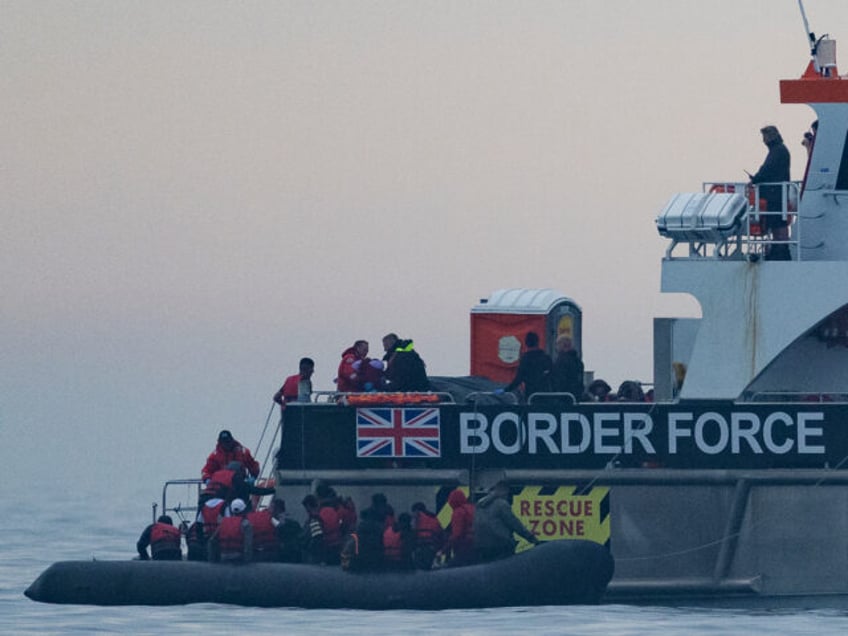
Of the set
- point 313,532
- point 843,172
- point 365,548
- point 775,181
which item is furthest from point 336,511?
point 843,172

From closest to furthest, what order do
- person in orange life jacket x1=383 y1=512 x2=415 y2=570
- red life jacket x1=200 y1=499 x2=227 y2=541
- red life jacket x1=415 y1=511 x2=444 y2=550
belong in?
person in orange life jacket x1=383 y1=512 x2=415 y2=570 < red life jacket x1=415 y1=511 x2=444 y2=550 < red life jacket x1=200 y1=499 x2=227 y2=541

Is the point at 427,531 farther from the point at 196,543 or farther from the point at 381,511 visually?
the point at 196,543

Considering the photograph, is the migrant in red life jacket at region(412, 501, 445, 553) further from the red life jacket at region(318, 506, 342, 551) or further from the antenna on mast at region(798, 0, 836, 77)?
the antenna on mast at region(798, 0, 836, 77)

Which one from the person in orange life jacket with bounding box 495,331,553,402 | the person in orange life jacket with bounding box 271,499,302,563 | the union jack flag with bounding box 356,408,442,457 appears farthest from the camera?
the person in orange life jacket with bounding box 495,331,553,402

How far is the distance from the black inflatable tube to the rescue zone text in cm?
117

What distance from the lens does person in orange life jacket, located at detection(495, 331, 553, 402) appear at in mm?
28016

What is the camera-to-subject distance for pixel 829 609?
1061 inches

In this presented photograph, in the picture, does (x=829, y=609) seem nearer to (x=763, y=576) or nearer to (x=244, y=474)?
(x=763, y=576)

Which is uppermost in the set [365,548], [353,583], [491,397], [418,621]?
[491,397]

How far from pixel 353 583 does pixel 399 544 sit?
0.63m

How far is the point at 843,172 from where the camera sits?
95.2 ft

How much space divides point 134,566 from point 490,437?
4.03 m

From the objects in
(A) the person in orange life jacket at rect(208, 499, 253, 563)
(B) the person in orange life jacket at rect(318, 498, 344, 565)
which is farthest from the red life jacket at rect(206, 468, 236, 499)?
(B) the person in orange life jacket at rect(318, 498, 344, 565)

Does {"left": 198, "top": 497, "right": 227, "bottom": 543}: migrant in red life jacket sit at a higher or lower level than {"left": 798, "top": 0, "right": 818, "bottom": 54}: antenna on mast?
lower
